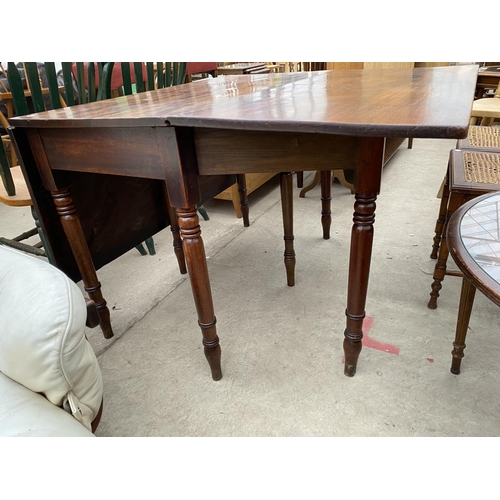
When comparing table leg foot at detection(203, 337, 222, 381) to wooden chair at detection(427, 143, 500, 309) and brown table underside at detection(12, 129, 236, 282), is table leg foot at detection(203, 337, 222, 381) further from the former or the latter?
wooden chair at detection(427, 143, 500, 309)

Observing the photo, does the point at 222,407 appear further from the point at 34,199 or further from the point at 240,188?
the point at 240,188

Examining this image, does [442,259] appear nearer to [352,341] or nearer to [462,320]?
[462,320]

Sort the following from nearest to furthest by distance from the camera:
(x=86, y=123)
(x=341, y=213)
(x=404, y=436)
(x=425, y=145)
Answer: (x=86, y=123)
(x=404, y=436)
(x=341, y=213)
(x=425, y=145)

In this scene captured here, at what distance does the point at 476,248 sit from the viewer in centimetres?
81

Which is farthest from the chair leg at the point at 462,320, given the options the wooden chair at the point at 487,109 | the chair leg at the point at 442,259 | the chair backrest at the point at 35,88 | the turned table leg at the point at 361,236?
the wooden chair at the point at 487,109

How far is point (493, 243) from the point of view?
817mm

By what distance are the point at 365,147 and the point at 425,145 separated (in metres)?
3.30

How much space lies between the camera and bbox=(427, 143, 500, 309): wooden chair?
119cm

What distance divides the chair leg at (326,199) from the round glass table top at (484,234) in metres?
0.86

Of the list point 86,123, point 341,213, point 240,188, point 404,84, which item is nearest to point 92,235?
point 86,123

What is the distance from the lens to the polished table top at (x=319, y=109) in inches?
26.6

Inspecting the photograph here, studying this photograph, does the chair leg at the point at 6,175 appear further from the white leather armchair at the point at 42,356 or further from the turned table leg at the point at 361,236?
the turned table leg at the point at 361,236

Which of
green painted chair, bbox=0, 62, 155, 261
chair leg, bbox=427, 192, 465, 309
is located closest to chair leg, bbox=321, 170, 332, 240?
chair leg, bbox=427, 192, 465, 309
